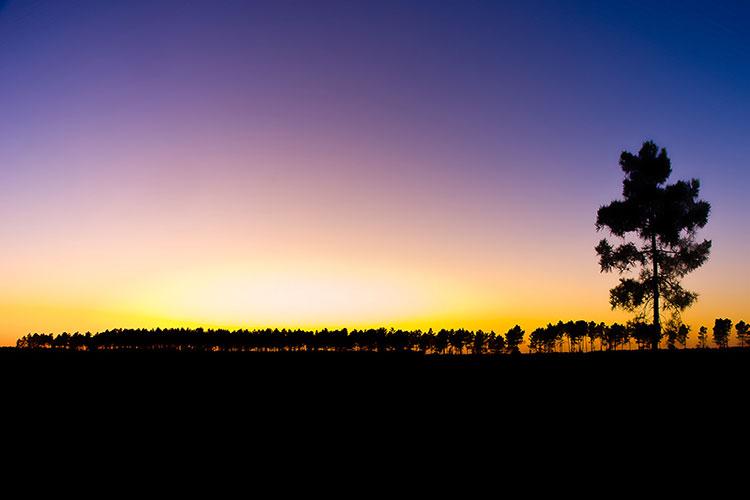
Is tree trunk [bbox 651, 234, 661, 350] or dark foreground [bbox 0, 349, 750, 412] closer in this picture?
dark foreground [bbox 0, 349, 750, 412]

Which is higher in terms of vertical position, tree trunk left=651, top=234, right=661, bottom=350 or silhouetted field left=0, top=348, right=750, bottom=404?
tree trunk left=651, top=234, right=661, bottom=350

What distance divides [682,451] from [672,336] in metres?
22.1

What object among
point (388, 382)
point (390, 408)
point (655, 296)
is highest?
point (655, 296)

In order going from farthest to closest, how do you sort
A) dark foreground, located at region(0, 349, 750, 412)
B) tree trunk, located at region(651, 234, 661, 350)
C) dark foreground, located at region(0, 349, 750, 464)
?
tree trunk, located at region(651, 234, 661, 350)
dark foreground, located at region(0, 349, 750, 412)
dark foreground, located at region(0, 349, 750, 464)

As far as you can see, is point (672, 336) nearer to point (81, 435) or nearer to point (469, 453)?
point (469, 453)

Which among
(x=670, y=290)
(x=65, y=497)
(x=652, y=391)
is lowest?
(x=65, y=497)

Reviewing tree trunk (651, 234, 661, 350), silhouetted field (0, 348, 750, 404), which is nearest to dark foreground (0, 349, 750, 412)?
silhouetted field (0, 348, 750, 404)

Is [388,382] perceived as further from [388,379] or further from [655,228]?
[655,228]

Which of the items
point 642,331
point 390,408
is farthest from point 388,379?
point 642,331

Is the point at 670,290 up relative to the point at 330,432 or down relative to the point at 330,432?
up

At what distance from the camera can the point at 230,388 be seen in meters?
15.8

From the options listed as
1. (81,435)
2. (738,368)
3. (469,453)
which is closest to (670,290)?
(738,368)

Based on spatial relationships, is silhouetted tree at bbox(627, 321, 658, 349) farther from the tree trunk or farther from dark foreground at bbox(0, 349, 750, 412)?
dark foreground at bbox(0, 349, 750, 412)

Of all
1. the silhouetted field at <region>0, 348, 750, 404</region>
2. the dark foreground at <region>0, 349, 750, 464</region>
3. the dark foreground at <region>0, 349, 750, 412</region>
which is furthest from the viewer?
the silhouetted field at <region>0, 348, 750, 404</region>
